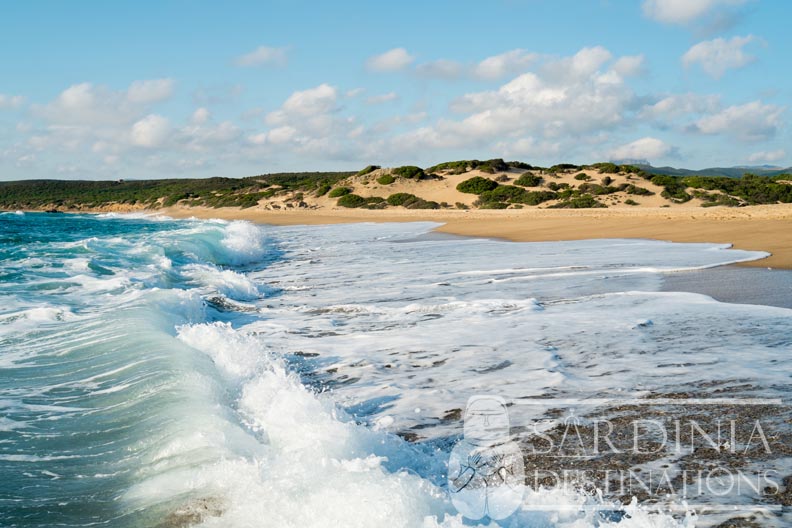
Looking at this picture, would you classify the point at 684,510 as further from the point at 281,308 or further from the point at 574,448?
the point at 281,308

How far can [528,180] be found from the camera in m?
50.0

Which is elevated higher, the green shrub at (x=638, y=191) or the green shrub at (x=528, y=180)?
the green shrub at (x=528, y=180)

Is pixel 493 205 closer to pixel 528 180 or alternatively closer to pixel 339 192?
pixel 528 180

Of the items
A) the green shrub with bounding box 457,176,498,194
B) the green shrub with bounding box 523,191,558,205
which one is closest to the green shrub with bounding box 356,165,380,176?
the green shrub with bounding box 457,176,498,194

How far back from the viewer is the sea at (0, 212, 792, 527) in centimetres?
311

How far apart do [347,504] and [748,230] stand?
61.0 feet

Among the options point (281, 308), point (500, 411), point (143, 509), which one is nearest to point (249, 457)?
point (143, 509)

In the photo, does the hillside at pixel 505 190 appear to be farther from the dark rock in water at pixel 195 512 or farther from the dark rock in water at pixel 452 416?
the dark rock in water at pixel 195 512

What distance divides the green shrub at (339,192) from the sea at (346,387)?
44.2 m

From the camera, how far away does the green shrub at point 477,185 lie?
49969mm

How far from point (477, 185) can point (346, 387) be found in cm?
4664

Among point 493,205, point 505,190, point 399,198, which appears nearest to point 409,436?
point 493,205

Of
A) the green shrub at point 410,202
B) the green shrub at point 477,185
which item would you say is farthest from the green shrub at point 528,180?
the green shrub at point 410,202

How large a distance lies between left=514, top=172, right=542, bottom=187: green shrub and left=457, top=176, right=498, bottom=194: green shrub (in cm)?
190
